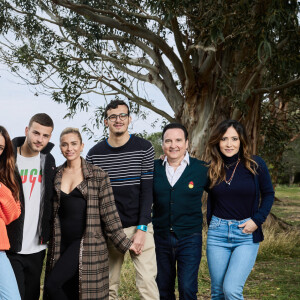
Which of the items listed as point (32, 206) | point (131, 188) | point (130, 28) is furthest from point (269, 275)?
point (130, 28)

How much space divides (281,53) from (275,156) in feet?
20.7

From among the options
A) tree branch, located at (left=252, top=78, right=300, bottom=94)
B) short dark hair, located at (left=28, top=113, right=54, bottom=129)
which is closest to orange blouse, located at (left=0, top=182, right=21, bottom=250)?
short dark hair, located at (left=28, top=113, right=54, bottom=129)

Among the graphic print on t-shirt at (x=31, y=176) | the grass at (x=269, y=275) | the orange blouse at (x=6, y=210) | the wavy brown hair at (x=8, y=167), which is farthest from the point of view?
the grass at (x=269, y=275)

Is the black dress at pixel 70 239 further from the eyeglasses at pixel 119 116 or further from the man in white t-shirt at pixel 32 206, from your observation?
the eyeglasses at pixel 119 116

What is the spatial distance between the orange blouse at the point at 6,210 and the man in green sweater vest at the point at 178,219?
4.19 feet

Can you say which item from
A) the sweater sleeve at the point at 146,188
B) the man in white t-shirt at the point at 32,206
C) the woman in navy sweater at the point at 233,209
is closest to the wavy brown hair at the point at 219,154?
the woman in navy sweater at the point at 233,209

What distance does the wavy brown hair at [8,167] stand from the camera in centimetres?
365

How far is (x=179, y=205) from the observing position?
414 centimetres

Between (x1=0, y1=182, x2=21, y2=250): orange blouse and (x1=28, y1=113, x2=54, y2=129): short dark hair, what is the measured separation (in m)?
0.65

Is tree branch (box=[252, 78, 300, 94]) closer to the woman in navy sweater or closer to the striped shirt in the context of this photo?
the woman in navy sweater

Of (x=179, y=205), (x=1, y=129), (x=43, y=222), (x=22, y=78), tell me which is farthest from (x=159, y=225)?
(x=22, y=78)

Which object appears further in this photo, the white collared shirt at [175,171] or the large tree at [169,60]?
the large tree at [169,60]

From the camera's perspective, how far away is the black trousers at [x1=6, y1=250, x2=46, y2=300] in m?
3.74

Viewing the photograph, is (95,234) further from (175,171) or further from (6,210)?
(175,171)
